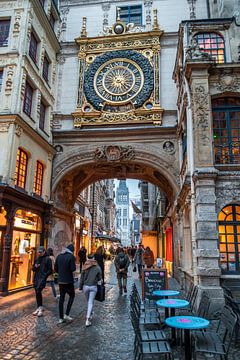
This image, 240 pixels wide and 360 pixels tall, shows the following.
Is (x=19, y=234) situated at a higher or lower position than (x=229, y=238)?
higher

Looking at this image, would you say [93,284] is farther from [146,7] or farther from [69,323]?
[146,7]

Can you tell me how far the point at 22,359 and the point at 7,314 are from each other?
3479mm

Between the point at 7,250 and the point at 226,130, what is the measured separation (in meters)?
9.21

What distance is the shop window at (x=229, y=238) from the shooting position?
370 inches

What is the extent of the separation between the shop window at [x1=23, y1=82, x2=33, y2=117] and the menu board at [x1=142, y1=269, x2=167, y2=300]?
919 cm

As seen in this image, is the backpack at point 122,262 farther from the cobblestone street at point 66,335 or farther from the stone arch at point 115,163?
the stone arch at point 115,163

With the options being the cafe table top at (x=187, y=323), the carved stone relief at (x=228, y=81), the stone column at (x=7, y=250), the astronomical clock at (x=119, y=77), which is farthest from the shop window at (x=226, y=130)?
the stone column at (x=7, y=250)

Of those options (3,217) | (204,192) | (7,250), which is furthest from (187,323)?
(3,217)

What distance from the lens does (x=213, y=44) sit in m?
12.4

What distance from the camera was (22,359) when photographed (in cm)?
495

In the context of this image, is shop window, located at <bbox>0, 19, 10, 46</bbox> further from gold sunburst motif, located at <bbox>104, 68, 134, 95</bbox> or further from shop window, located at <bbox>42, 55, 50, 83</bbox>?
gold sunburst motif, located at <bbox>104, 68, 134, 95</bbox>

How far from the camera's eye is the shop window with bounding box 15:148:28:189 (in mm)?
12758

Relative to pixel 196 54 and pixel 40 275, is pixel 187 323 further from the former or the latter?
pixel 196 54

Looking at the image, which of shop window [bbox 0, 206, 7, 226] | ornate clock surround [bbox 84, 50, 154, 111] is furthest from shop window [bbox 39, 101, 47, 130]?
shop window [bbox 0, 206, 7, 226]
